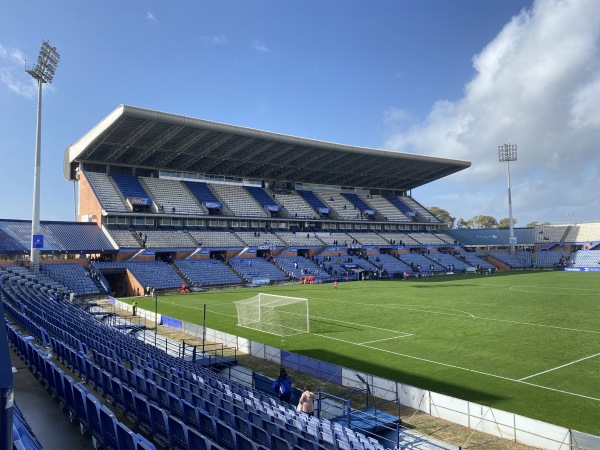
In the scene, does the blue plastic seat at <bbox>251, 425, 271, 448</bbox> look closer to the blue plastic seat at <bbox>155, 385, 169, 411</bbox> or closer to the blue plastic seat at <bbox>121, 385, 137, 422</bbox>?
the blue plastic seat at <bbox>155, 385, 169, 411</bbox>

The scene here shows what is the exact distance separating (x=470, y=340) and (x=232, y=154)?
46653 millimetres

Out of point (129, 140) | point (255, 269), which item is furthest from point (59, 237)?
point (255, 269)

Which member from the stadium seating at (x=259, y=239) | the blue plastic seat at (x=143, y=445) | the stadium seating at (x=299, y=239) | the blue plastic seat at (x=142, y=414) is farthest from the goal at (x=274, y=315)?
the stadium seating at (x=299, y=239)

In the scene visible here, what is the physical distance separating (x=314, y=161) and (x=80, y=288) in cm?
4068

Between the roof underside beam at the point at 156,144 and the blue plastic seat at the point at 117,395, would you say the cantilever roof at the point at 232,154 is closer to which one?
the roof underside beam at the point at 156,144

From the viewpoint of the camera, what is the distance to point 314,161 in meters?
69.5

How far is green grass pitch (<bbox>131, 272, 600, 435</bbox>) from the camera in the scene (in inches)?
583

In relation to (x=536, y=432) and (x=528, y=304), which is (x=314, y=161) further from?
(x=536, y=432)

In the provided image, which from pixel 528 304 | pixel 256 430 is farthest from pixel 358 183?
pixel 256 430

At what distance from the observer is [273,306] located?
90.9 feet

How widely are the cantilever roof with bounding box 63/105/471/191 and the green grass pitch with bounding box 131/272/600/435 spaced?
68.5ft

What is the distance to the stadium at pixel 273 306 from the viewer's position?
959 cm

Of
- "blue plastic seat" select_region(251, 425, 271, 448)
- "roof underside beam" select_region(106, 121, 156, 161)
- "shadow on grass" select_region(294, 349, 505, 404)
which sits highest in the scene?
"roof underside beam" select_region(106, 121, 156, 161)

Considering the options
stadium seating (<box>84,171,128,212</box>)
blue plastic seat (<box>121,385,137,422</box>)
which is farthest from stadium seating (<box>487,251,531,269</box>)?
blue plastic seat (<box>121,385,137,422</box>)
